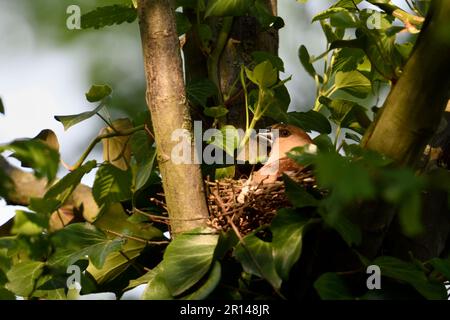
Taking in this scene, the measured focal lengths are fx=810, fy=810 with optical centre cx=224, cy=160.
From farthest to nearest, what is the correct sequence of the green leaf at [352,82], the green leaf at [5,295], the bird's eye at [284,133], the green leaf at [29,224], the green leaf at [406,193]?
the bird's eye at [284,133] < the green leaf at [352,82] < the green leaf at [5,295] < the green leaf at [29,224] < the green leaf at [406,193]

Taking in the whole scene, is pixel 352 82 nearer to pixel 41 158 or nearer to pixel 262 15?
pixel 262 15

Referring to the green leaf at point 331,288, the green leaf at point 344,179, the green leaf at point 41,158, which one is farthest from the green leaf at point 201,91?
the green leaf at point 344,179

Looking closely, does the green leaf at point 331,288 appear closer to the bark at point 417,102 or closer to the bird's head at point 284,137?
the bark at point 417,102

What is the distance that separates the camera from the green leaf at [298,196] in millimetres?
1675

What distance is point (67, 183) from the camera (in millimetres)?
1928

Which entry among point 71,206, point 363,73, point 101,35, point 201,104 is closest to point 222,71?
point 201,104

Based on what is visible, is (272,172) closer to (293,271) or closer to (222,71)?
(222,71)

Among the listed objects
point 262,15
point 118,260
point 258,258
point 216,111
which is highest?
point 262,15

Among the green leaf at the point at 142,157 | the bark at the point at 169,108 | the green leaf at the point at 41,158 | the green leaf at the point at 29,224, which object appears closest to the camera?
the green leaf at the point at 41,158

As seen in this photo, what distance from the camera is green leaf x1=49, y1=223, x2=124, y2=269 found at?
1870 mm

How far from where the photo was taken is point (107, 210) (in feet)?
6.88

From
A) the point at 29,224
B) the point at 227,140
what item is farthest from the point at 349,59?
the point at 29,224

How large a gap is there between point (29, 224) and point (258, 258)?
0.54 metres

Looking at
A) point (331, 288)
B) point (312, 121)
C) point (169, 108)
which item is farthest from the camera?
point (312, 121)
